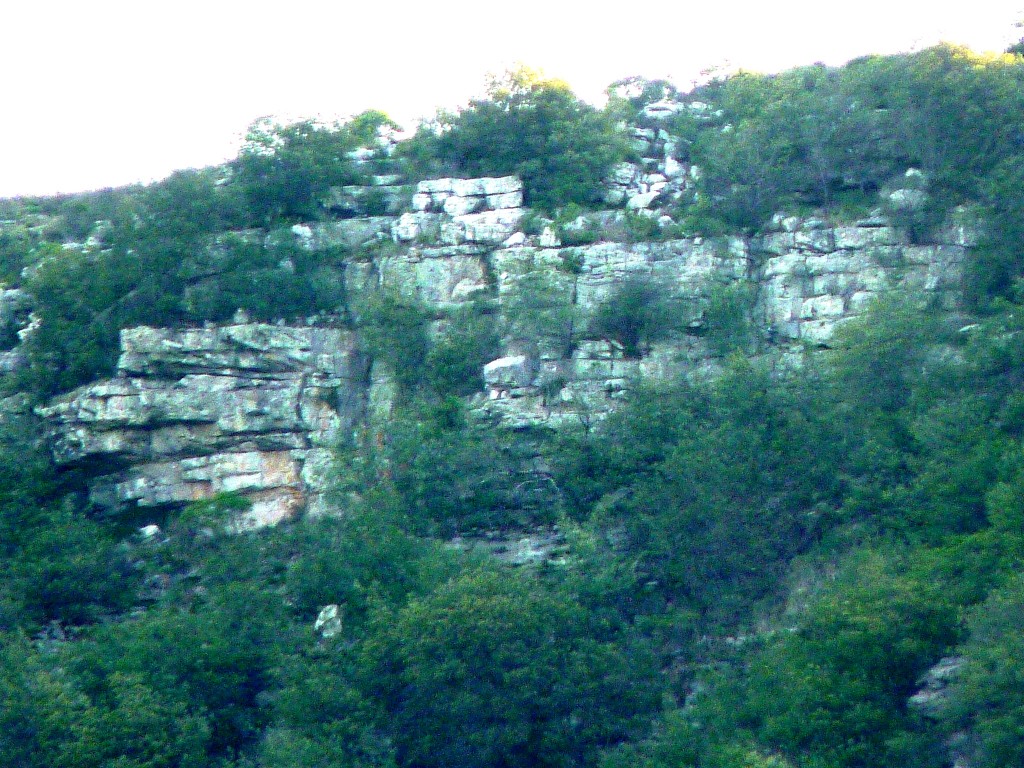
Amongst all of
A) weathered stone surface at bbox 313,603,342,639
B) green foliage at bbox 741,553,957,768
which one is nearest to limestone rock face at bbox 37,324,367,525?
weathered stone surface at bbox 313,603,342,639

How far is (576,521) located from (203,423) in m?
9.41

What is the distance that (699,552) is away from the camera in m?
27.2

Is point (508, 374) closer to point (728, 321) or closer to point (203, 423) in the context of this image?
point (728, 321)

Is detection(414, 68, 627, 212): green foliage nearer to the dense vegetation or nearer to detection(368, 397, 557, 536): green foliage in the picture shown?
the dense vegetation

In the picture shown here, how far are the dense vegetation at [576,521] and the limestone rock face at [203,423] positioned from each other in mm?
855

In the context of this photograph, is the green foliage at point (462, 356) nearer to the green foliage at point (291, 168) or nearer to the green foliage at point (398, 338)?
the green foliage at point (398, 338)

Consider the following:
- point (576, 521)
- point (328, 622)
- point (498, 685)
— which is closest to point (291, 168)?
point (576, 521)

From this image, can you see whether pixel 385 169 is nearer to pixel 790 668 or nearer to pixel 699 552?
pixel 699 552

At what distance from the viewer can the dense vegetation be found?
22406mm

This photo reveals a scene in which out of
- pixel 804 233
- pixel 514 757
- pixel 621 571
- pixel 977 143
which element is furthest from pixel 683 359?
pixel 514 757

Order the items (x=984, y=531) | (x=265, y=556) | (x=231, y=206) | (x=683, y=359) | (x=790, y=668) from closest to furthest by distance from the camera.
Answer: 1. (x=790, y=668)
2. (x=984, y=531)
3. (x=265, y=556)
4. (x=683, y=359)
5. (x=231, y=206)

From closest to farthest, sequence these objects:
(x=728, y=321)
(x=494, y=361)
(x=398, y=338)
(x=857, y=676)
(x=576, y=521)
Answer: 1. (x=857, y=676)
2. (x=576, y=521)
3. (x=728, y=321)
4. (x=494, y=361)
5. (x=398, y=338)

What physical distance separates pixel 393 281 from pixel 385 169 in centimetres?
508

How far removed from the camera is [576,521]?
95.1 feet
